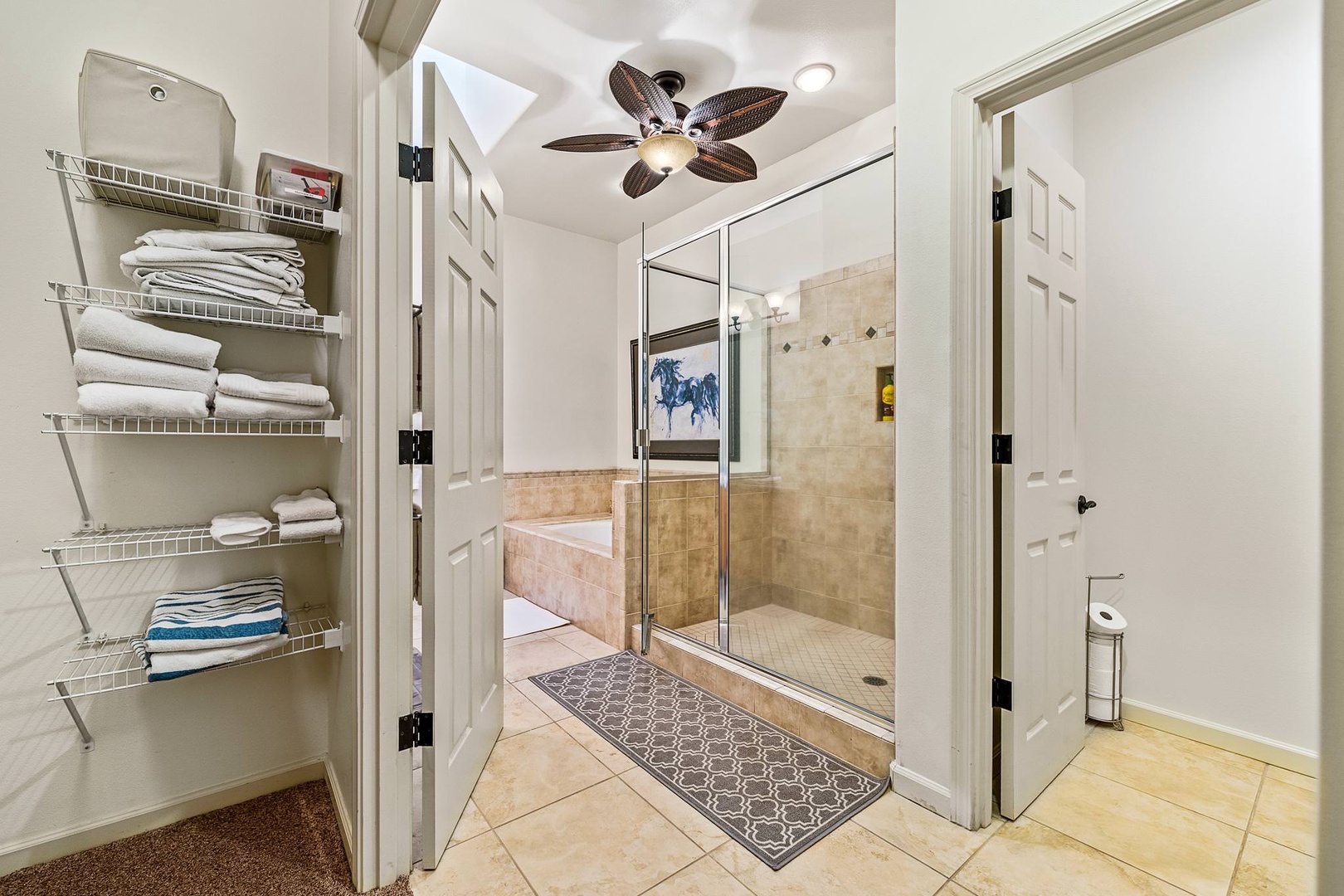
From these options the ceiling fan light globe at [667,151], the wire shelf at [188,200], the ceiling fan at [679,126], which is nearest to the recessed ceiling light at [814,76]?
the ceiling fan at [679,126]

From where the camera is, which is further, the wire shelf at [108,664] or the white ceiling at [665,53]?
the white ceiling at [665,53]

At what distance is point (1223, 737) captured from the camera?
6.88 ft

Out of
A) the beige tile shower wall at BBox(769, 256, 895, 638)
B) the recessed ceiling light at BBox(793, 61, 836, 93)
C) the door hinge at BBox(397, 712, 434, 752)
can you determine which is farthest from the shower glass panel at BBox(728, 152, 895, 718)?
the door hinge at BBox(397, 712, 434, 752)

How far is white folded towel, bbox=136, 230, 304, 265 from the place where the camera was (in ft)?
4.80

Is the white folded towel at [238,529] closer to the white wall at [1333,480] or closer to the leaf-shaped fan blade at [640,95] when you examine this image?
the white wall at [1333,480]

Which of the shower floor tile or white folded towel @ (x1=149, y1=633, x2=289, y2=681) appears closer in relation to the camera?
white folded towel @ (x1=149, y1=633, x2=289, y2=681)

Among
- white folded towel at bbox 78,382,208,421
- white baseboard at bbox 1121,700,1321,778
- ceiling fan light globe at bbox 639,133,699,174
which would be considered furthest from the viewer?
ceiling fan light globe at bbox 639,133,699,174

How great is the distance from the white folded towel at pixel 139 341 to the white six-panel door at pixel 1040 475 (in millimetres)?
2068

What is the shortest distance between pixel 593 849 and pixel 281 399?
1.40 metres

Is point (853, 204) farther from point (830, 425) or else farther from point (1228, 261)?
point (1228, 261)

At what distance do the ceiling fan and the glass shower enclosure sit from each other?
1.31 ft

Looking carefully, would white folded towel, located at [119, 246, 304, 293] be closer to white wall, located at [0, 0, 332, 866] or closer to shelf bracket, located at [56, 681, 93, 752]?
white wall, located at [0, 0, 332, 866]

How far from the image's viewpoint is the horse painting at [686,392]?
2855mm

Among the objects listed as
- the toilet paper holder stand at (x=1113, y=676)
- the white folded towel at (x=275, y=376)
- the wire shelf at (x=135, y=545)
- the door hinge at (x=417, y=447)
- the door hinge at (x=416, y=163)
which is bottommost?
the toilet paper holder stand at (x=1113, y=676)
